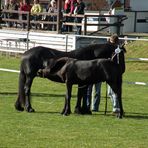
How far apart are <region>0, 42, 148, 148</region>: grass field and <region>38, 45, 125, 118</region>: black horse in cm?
66

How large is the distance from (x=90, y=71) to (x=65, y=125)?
1506 millimetres

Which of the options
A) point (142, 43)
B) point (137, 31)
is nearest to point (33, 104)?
point (142, 43)

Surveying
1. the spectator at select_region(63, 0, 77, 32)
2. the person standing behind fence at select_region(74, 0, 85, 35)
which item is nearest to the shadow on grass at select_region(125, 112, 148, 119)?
the person standing behind fence at select_region(74, 0, 85, 35)

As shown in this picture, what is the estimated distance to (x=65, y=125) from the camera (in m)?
11.9

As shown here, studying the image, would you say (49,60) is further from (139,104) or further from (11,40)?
(11,40)

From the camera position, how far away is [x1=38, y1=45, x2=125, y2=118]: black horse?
12.7 metres

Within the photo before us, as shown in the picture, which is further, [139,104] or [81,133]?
[139,104]

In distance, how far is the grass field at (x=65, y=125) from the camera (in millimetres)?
10146

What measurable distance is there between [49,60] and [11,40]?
1580 centimetres

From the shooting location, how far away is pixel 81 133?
11000 millimetres

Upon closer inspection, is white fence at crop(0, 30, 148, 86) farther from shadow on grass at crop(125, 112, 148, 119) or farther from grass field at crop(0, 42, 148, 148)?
shadow on grass at crop(125, 112, 148, 119)

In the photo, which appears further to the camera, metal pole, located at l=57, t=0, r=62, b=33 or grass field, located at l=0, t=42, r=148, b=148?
metal pole, located at l=57, t=0, r=62, b=33

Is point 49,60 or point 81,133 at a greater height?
point 49,60

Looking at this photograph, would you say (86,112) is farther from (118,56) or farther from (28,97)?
(118,56)
